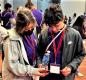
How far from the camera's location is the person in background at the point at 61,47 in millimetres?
2729

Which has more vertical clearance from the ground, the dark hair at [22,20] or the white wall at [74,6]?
the dark hair at [22,20]

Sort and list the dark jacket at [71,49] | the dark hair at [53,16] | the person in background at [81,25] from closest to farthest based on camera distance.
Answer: the dark hair at [53,16], the dark jacket at [71,49], the person in background at [81,25]

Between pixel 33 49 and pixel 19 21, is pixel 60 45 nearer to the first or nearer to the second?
pixel 33 49

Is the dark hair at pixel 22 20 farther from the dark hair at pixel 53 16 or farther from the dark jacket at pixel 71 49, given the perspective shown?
the dark jacket at pixel 71 49

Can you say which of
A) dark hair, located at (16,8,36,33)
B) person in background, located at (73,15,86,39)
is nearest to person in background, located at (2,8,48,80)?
dark hair, located at (16,8,36,33)

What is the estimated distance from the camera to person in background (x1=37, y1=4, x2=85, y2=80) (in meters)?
2.73

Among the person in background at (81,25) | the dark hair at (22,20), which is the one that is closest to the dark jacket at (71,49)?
the dark hair at (22,20)

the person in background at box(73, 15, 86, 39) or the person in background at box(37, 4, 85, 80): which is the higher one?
the person in background at box(37, 4, 85, 80)

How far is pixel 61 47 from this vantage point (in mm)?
2838

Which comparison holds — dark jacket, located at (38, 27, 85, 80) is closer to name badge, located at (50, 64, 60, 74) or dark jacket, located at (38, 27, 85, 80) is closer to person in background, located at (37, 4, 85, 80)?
person in background, located at (37, 4, 85, 80)

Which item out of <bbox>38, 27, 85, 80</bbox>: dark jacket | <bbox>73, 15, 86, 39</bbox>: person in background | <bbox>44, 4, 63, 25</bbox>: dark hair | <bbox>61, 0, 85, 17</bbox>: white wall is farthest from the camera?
<bbox>61, 0, 85, 17</bbox>: white wall

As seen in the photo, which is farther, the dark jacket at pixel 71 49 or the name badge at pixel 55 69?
the dark jacket at pixel 71 49

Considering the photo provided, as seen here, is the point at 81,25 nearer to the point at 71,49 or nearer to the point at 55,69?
the point at 71,49

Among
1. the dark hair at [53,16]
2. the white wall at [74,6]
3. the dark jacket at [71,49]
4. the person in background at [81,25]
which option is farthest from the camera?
the white wall at [74,6]
